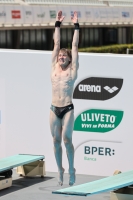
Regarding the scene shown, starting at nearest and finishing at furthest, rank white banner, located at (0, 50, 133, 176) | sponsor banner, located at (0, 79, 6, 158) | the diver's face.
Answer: the diver's face < white banner, located at (0, 50, 133, 176) < sponsor banner, located at (0, 79, 6, 158)

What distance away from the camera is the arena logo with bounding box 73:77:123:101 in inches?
605

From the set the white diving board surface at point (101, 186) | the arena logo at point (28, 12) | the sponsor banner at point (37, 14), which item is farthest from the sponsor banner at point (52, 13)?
the white diving board surface at point (101, 186)

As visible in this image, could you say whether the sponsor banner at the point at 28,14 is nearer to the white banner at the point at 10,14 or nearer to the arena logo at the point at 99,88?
the white banner at the point at 10,14

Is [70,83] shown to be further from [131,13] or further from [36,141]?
[131,13]

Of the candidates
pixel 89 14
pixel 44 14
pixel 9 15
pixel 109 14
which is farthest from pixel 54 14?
pixel 109 14

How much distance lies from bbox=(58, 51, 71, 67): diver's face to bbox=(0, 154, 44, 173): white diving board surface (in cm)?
364

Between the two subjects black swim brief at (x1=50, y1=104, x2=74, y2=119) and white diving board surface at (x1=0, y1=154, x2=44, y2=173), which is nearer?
black swim brief at (x1=50, y1=104, x2=74, y2=119)

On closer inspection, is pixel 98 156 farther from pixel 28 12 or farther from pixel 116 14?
pixel 116 14

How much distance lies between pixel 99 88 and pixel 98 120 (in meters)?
0.67

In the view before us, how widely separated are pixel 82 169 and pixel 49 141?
96 cm

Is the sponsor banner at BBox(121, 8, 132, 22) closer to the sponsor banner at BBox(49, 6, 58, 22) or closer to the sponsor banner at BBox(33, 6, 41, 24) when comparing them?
the sponsor banner at BBox(49, 6, 58, 22)

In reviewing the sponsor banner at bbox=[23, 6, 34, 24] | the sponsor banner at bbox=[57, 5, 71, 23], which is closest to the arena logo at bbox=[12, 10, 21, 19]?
the sponsor banner at bbox=[23, 6, 34, 24]

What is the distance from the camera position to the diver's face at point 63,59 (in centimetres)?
1066

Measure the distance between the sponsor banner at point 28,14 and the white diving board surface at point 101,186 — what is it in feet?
116
